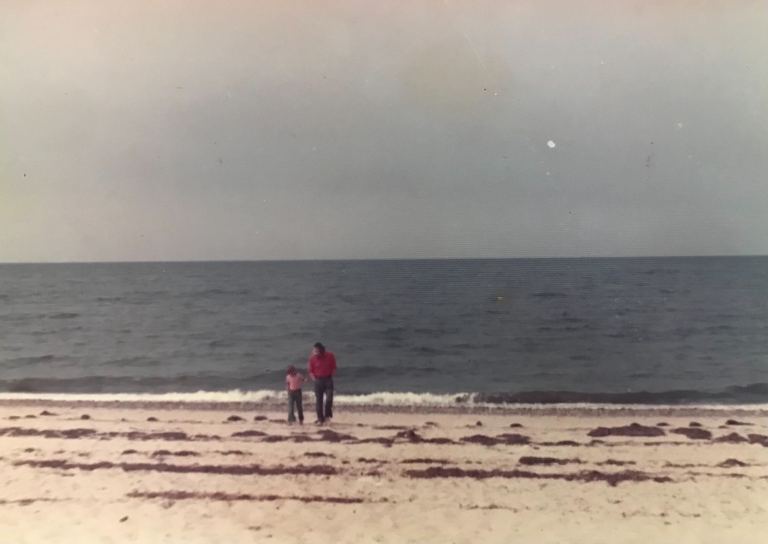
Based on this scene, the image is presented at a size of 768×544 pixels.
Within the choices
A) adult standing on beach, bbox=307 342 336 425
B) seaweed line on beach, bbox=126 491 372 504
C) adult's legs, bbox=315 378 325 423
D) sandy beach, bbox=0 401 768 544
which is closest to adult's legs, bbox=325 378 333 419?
adult standing on beach, bbox=307 342 336 425

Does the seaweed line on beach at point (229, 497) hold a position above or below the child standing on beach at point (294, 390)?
below

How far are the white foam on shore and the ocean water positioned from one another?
1.62ft

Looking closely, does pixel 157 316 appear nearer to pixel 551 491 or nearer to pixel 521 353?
pixel 521 353

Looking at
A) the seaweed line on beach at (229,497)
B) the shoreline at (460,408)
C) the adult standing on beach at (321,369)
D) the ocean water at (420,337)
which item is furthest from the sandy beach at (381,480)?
the ocean water at (420,337)

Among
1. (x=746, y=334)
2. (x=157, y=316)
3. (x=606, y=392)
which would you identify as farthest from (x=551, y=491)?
(x=157, y=316)

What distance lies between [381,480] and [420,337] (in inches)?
→ 618

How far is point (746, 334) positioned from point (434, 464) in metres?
19.8

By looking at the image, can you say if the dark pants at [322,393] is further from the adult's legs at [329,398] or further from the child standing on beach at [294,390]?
the child standing on beach at [294,390]

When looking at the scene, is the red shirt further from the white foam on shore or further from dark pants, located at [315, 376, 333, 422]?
the white foam on shore

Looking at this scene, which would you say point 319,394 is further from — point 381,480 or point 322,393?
point 381,480

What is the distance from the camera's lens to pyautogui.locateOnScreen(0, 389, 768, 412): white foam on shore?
13.5m

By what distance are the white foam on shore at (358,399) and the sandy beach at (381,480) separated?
1724 mm

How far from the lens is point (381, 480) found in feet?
27.3

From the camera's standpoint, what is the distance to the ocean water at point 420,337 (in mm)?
16359
